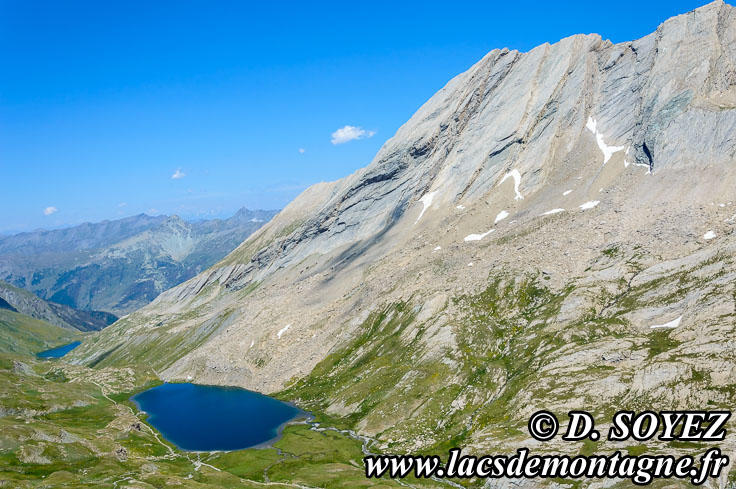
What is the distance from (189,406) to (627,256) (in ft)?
479

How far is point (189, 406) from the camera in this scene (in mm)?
158000

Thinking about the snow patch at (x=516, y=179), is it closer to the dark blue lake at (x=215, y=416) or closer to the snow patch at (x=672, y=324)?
the snow patch at (x=672, y=324)

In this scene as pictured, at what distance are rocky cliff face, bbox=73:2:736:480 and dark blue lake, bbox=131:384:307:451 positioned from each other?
8007 mm

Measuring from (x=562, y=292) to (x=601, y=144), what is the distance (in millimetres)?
80773

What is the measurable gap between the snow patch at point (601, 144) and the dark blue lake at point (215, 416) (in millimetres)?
140792

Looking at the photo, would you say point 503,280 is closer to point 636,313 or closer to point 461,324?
point 461,324

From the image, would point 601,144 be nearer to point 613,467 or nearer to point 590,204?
point 590,204

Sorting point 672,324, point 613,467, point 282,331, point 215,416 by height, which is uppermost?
point 672,324

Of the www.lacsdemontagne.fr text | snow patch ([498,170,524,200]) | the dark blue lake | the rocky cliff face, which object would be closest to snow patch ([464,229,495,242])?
the rocky cliff face

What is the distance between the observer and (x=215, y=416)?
143250 mm

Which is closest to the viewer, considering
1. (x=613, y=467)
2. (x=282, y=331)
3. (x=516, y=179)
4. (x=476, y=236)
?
(x=613, y=467)

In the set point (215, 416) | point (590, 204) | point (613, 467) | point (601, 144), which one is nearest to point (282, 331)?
point (215, 416)

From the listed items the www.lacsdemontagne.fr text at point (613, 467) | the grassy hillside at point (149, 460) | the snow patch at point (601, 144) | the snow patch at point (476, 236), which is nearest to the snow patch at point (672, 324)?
the www.lacsdemontagne.fr text at point (613, 467)

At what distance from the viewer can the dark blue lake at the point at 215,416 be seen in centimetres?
12511
